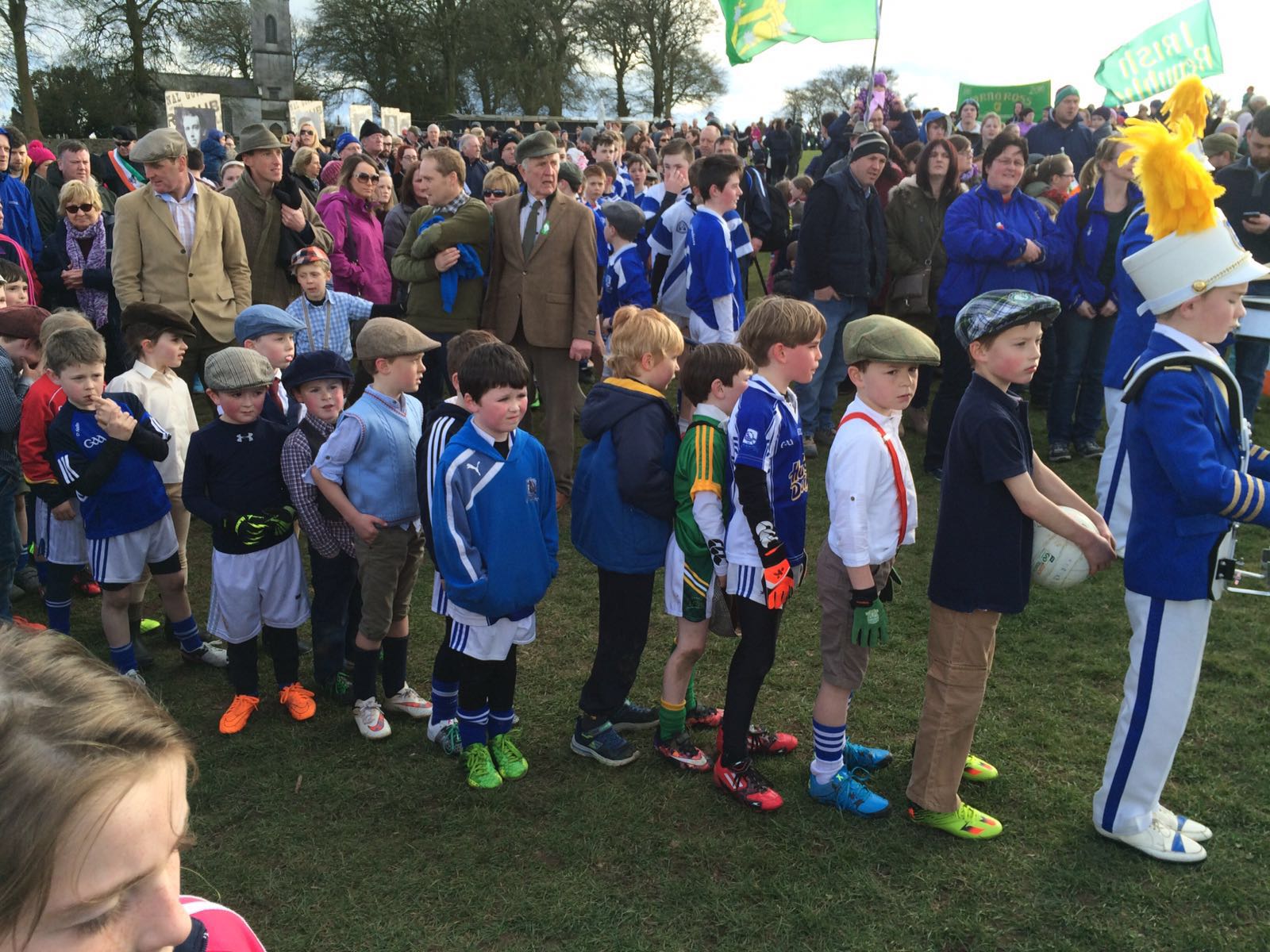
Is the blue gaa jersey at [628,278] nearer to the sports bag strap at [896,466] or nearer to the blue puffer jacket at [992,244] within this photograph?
the blue puffer jacket at [992,244]

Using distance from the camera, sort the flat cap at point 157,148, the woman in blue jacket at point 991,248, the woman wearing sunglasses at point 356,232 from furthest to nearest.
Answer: the woman wearing sunglasses at point 356,232
the woman in blue jacket at point 991,248
the flat cap at point 157,148

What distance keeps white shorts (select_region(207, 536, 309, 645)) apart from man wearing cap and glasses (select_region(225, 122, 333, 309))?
9.94 feet

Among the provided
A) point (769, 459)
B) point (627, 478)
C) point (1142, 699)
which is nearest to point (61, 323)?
point (627, 478)

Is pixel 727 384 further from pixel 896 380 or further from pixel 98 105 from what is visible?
pixel 98 105

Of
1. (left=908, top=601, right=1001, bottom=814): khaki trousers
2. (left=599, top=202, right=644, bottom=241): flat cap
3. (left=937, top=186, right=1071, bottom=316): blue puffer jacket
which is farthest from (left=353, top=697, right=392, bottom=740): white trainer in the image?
(left=937, top=186, right=1071, bottom=316): blue puffer jacket

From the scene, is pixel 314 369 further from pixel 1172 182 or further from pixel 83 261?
pixel 83 261

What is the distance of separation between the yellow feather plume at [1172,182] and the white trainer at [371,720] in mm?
3410

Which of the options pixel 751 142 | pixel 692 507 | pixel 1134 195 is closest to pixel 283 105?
pixel 751 142

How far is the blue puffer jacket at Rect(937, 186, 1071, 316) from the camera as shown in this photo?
6.64 m

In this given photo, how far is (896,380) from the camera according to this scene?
3285mm

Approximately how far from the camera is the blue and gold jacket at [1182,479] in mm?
2875

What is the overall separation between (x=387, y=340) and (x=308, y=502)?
0.76 metres

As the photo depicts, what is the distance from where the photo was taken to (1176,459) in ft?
9.55

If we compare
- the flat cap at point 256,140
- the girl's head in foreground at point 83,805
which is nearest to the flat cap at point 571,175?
the flat cap at point 256,140
